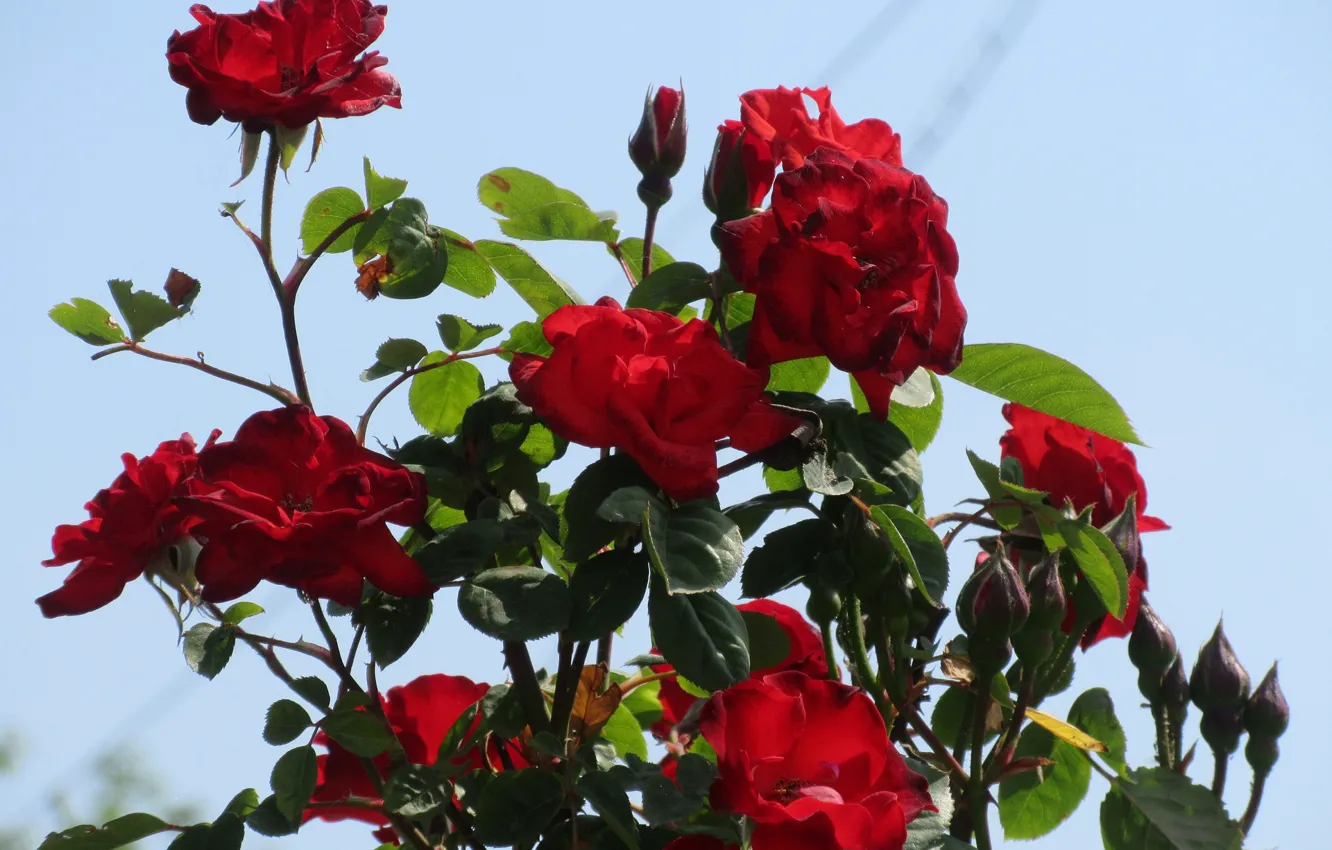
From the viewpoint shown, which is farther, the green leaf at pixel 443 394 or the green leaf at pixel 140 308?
the green leaf at pixel 443 394

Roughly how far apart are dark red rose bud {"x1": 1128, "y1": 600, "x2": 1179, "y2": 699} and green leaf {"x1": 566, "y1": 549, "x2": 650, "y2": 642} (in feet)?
1.10

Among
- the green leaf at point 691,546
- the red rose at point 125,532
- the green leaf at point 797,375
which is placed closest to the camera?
the green leaf at point 691,546

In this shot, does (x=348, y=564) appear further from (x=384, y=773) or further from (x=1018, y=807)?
(x=1018, y=807)

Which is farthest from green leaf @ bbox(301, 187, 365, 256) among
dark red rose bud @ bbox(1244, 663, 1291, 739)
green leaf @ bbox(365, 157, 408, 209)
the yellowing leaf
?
dark red rose bud @ bbox(1244, 663, 1291, 739)

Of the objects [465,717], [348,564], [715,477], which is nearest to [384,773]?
[465,717]

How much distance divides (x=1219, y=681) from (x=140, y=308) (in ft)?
2.14

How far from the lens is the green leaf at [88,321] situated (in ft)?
2.22

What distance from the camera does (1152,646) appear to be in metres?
0.74

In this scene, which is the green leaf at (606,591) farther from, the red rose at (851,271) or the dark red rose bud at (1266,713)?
the dark red rose bud at (1266,713)

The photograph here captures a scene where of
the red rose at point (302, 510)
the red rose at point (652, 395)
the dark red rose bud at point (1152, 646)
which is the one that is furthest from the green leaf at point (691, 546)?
the dark red rose bud at point (1152, 646)

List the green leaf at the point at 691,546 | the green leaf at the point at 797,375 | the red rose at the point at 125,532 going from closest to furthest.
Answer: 1. the green leaf at the point at 691,546
2. the red rose at the point at 125,532
3. the green leaf at the point at 797,375

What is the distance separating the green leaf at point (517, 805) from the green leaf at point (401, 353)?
0.77 feet

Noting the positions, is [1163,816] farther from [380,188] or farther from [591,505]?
[380,188]

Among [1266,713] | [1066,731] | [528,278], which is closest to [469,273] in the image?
[528,278]
